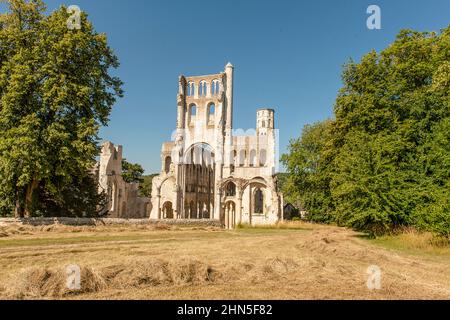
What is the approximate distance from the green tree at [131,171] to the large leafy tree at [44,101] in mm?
38771

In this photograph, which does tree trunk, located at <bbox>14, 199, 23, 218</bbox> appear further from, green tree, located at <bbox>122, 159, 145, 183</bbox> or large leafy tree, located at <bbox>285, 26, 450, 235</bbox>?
green tree, located at <bbox>122, 159, 145, 183</bbox>

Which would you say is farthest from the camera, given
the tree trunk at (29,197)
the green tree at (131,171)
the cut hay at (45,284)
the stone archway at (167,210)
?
the green tree at (131,171)

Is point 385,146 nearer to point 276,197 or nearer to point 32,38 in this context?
point 276,197

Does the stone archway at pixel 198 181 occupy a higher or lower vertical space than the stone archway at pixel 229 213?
higher

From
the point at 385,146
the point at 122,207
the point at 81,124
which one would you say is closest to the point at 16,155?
the point at 81,124

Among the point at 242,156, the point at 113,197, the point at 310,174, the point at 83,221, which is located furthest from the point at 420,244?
the point at 113,197

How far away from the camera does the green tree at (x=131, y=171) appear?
63056 mm

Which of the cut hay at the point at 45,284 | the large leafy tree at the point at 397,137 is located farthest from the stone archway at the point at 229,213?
the cut hay at the point at 45,284

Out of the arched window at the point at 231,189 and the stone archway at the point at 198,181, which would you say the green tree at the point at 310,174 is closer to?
the arched window at the point at 231,189

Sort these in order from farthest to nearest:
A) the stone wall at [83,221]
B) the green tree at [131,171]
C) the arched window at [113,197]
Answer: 1. the green tree at [131,171]
2. the arched window at [113,197]
3. the stone wall at [83,221]

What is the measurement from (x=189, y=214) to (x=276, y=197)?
12913 mm

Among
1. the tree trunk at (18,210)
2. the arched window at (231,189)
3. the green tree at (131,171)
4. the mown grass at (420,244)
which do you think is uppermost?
the green tree at (131,171)

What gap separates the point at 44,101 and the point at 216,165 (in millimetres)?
24239

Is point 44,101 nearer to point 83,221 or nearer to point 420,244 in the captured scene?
point 83,221
